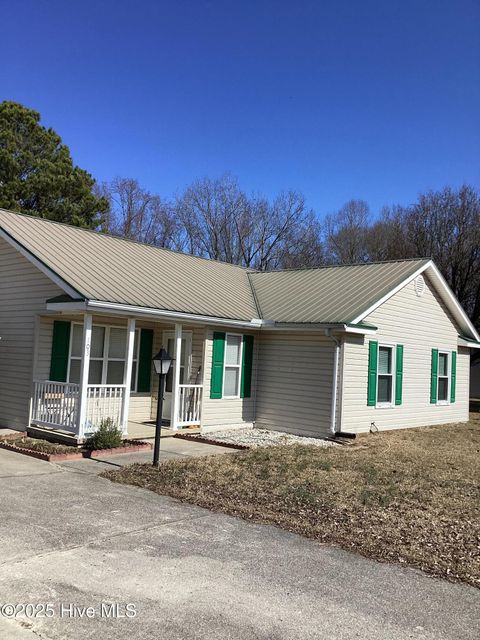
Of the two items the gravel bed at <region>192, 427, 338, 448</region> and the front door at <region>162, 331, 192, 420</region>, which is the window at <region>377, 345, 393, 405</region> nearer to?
the gravel bed at <region>192, 427, 338, 448</region>

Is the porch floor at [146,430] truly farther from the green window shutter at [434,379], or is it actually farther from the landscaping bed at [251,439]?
the green window shutter at [434,379]

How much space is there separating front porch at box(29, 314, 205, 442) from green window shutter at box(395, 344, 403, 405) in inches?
206

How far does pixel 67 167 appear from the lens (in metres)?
27.5

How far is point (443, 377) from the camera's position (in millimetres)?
17328

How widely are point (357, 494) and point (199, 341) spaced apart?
6631 millimetres

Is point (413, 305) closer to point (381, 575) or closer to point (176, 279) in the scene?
point (176, 279)

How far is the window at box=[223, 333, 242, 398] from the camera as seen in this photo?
13.8 m

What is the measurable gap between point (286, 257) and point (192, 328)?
2174 centimetres

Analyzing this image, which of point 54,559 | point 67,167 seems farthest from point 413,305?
point 67,167

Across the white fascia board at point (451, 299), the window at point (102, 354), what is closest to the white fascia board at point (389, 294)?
the white fascia board at point (451, 299)

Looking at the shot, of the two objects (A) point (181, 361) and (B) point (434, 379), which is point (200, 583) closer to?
(A) point (181, 361)

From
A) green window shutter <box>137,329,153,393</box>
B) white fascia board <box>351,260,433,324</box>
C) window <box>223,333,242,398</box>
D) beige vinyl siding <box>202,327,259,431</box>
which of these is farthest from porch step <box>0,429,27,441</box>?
white fascia board <box>351,260,433,324</box>

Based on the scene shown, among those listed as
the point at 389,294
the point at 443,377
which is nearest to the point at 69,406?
the point at 389,294

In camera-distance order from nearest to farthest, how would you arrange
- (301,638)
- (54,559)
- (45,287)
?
(301,638)
(54,559)
(45,287)
